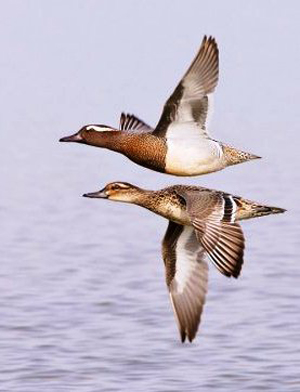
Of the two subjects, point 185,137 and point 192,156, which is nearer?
point 192,156

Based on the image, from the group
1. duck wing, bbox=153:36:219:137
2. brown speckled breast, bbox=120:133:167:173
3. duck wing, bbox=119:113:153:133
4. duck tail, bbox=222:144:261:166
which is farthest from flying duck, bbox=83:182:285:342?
duck wing, bbox=119:113:153:133

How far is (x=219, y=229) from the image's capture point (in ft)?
49.3

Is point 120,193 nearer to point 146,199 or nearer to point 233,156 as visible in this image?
point 146,199

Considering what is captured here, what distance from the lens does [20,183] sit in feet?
108

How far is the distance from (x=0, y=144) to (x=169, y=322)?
1814 cm

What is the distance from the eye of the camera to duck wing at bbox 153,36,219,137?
15.5m

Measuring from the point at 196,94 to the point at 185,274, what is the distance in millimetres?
1670

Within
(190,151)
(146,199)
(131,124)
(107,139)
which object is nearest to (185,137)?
(190,151)

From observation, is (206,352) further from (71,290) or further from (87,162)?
(87,162)

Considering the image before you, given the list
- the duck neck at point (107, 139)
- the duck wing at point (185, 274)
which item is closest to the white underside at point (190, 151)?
the duck neck at point (107, 139)

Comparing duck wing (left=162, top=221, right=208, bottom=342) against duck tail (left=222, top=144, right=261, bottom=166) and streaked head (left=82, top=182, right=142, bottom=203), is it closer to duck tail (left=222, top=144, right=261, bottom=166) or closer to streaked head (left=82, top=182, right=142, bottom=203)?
streaked head (left=82, top=182, right=142, bottom=203)

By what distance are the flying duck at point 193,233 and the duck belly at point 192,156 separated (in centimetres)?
29

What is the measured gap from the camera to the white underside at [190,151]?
15.4m

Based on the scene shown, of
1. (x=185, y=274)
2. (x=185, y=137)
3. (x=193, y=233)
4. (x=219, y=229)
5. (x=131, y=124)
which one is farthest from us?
(x=131, y=124)
